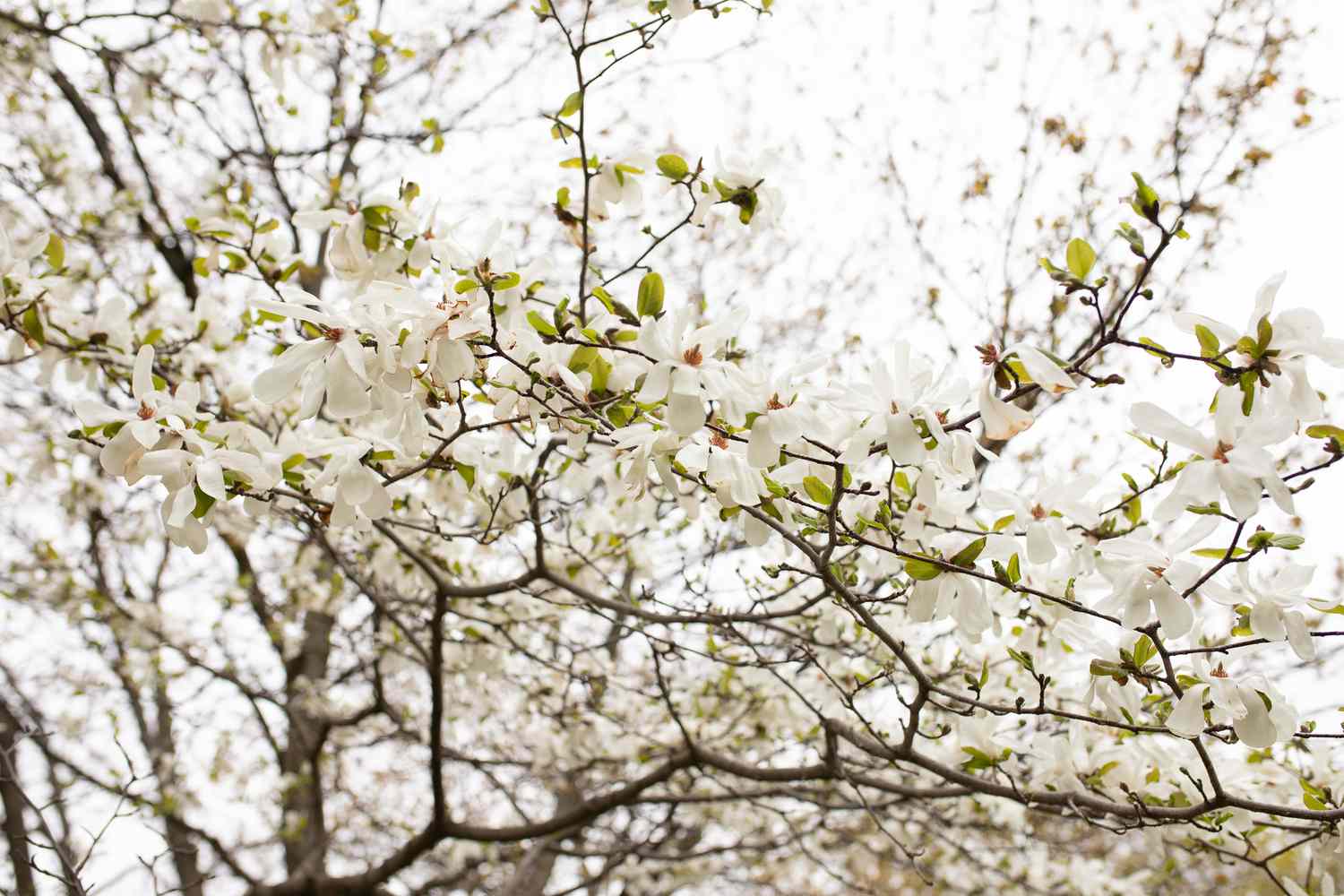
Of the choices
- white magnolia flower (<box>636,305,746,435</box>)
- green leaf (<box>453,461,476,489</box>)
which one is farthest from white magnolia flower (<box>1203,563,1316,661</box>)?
green leaf (<box>453,461,476,489</box>)

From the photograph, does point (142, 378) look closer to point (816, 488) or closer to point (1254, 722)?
point (816, 488)

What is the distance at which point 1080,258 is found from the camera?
114cm

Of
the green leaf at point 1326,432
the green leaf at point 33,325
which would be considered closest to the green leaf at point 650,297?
the green leaf at point 1326,432

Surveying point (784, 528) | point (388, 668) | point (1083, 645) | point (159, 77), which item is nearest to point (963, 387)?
point (784, 528)

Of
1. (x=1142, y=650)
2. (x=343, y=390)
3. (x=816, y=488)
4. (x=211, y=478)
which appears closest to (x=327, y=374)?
(x=343, y=390)

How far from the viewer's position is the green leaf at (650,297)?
1.18 metres

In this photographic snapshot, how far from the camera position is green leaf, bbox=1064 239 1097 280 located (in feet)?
3.71

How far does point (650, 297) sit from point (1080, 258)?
56 cm

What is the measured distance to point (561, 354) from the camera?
1.34 m

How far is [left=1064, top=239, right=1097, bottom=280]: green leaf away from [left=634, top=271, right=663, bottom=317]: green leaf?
528mm

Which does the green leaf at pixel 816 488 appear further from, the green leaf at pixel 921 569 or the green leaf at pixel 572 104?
the green leaf at pixel 572 104

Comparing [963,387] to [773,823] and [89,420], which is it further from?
[773,823]

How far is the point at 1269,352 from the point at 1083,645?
24.4 inches

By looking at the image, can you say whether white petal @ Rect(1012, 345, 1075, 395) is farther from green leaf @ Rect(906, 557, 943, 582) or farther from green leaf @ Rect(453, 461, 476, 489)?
green leaf @ Rect(453, 461, 476, 489)
